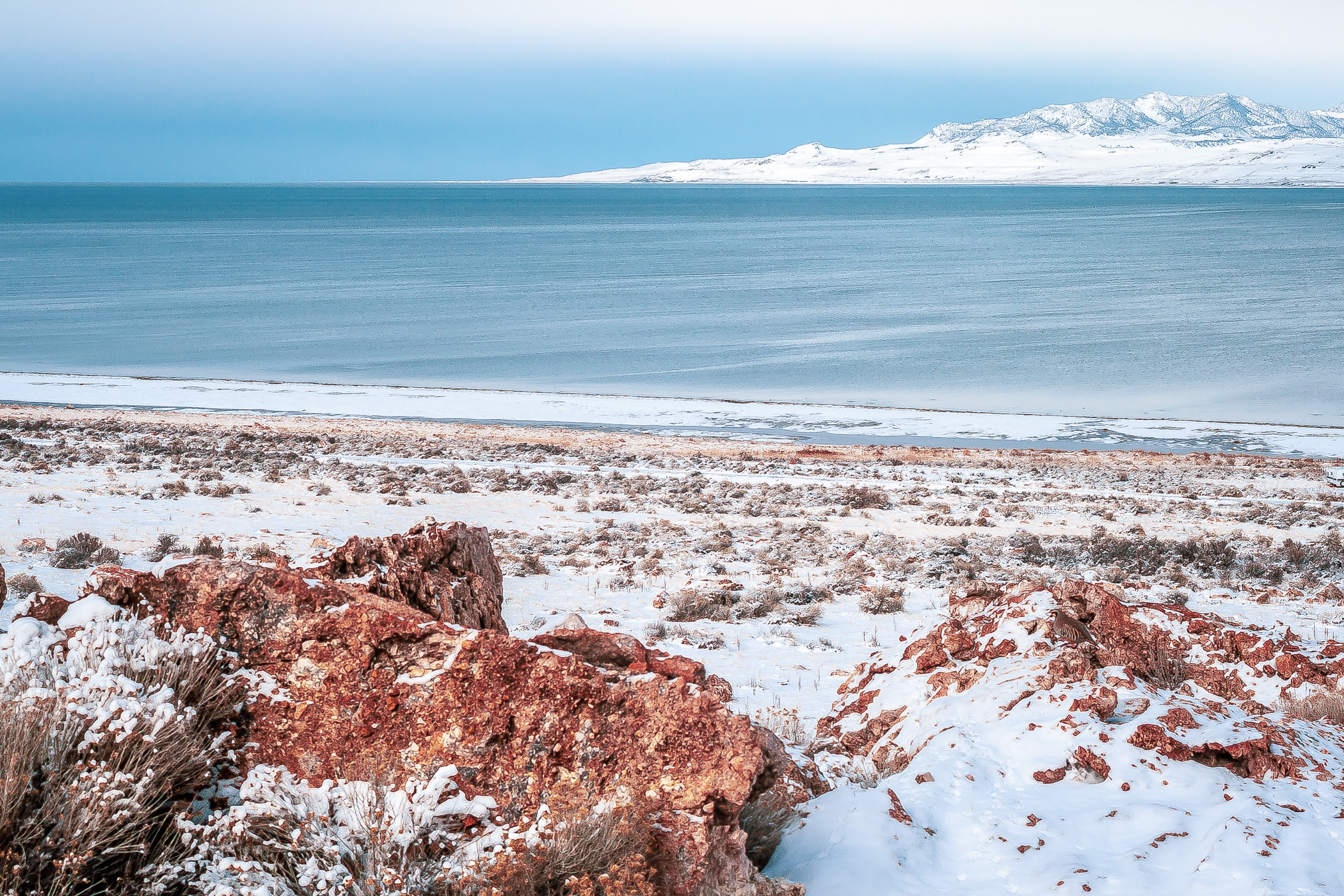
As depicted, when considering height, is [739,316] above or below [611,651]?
below

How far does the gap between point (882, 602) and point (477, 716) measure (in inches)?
308

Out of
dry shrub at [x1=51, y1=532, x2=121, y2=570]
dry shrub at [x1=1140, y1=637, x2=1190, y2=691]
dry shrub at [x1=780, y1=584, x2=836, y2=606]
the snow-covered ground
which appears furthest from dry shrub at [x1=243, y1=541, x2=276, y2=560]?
the snow-covered ground

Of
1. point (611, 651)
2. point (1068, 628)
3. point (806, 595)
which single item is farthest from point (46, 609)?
point (806, 595)

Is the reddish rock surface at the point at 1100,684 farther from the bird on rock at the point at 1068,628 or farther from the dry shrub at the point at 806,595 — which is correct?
the dry shrub at the point at 806,595

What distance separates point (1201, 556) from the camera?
43.7 ft

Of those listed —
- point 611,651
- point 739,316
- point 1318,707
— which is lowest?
point 739,316

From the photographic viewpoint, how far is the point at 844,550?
13.8 m

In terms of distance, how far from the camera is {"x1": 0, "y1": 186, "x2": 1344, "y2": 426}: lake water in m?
37.2

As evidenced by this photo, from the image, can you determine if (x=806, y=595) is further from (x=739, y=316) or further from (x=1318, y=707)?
(x=739, y=316)

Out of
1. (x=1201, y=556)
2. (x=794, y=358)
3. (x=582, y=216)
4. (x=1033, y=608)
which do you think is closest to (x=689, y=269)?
(x=794, y=358)

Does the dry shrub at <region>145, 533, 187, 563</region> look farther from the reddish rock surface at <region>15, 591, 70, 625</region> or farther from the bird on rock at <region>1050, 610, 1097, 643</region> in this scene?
the bird on rock at <region>1050, 610, 1097, 643</region>

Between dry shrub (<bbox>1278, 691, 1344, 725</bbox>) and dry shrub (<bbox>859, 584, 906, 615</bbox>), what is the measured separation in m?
4.88

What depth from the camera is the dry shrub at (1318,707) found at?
584cm

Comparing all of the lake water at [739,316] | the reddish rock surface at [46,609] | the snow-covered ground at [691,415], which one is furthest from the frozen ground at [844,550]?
the lake water at [739,316]
